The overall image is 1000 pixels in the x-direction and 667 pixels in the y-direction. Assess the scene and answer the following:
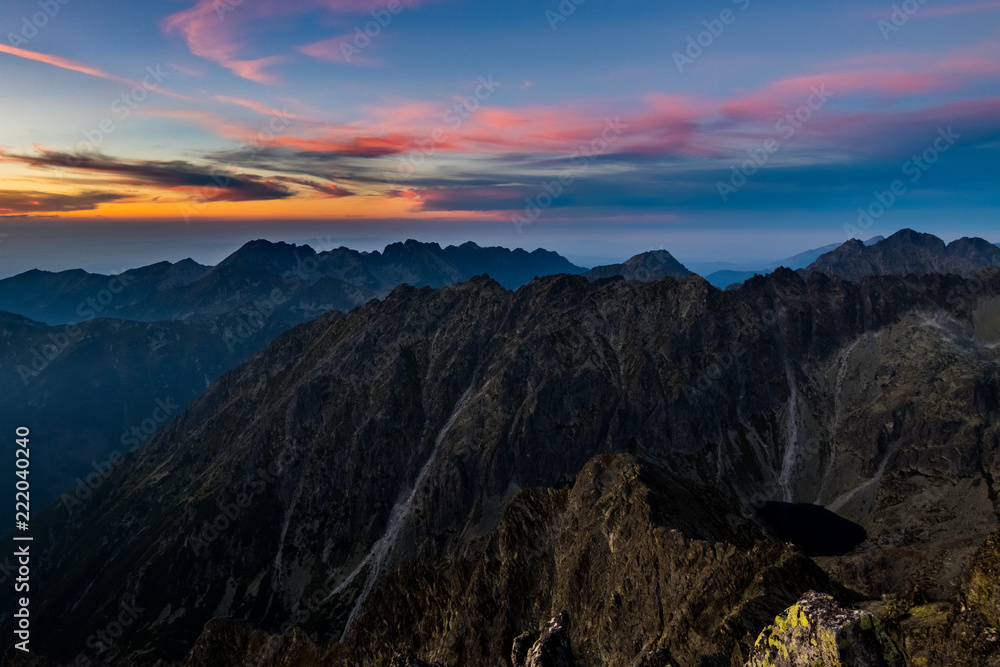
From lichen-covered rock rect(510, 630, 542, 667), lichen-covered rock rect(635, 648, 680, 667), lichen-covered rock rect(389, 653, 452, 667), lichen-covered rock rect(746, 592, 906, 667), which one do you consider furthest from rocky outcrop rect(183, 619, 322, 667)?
lichen-covered rock rect(746, 592, 906, 667)

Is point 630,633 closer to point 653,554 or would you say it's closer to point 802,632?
point 653,554

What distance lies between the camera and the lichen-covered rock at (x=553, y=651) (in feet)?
79.3

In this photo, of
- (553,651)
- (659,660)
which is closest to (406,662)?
(553,651)

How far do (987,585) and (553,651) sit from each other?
1873 centimetres

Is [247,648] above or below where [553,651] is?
below

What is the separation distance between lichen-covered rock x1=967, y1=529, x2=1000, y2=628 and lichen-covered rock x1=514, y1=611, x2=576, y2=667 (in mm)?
17450

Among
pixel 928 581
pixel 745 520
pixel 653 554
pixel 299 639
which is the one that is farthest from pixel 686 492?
pixel 928 581

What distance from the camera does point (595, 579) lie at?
276ft

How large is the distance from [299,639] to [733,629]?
82.8 meters

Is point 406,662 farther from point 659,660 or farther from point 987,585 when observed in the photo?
point 987,585

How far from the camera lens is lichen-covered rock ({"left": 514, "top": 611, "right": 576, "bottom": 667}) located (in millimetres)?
24156

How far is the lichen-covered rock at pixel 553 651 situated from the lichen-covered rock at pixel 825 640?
28.0ft

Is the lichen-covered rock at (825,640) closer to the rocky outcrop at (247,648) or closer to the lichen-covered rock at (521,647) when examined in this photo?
the lichen-covered rock at (521,647)

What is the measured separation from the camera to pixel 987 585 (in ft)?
71.5
